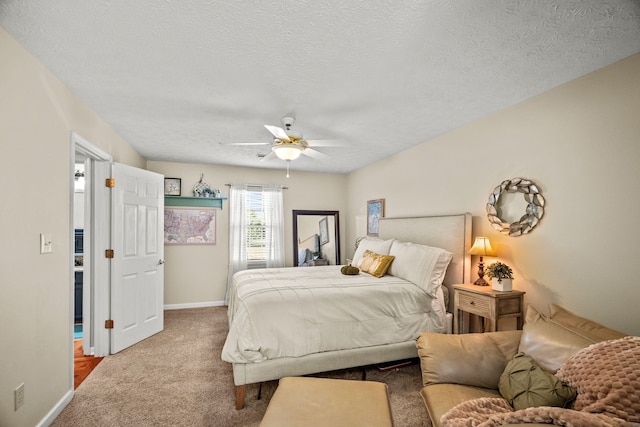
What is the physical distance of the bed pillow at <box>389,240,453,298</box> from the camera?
2975 millimetres

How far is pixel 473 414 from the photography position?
1374mm

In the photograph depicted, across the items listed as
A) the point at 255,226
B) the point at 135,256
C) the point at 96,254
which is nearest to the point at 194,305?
the point at 255,226

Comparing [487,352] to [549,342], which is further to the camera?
[487,352]

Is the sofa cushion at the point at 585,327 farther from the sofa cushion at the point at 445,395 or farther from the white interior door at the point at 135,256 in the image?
the white interior door at the point at 135,256

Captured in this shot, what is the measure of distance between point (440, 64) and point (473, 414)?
206cm

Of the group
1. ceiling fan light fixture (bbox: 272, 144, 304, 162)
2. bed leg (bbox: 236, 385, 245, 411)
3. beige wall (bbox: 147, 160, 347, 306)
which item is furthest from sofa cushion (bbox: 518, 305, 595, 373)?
beige wall (bbox: 147, 160, 347, 306)

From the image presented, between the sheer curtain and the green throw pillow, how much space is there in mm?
4286

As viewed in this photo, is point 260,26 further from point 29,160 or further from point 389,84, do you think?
point 29,160

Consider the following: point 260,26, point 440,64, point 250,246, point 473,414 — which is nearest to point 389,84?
point 440,64

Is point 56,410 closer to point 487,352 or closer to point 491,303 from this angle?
point 487,352

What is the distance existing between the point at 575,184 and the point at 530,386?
163cm

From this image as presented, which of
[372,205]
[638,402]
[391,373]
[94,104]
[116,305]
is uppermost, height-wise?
[94,104]

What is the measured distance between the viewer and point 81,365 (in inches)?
118

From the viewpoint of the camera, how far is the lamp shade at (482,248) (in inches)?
109
